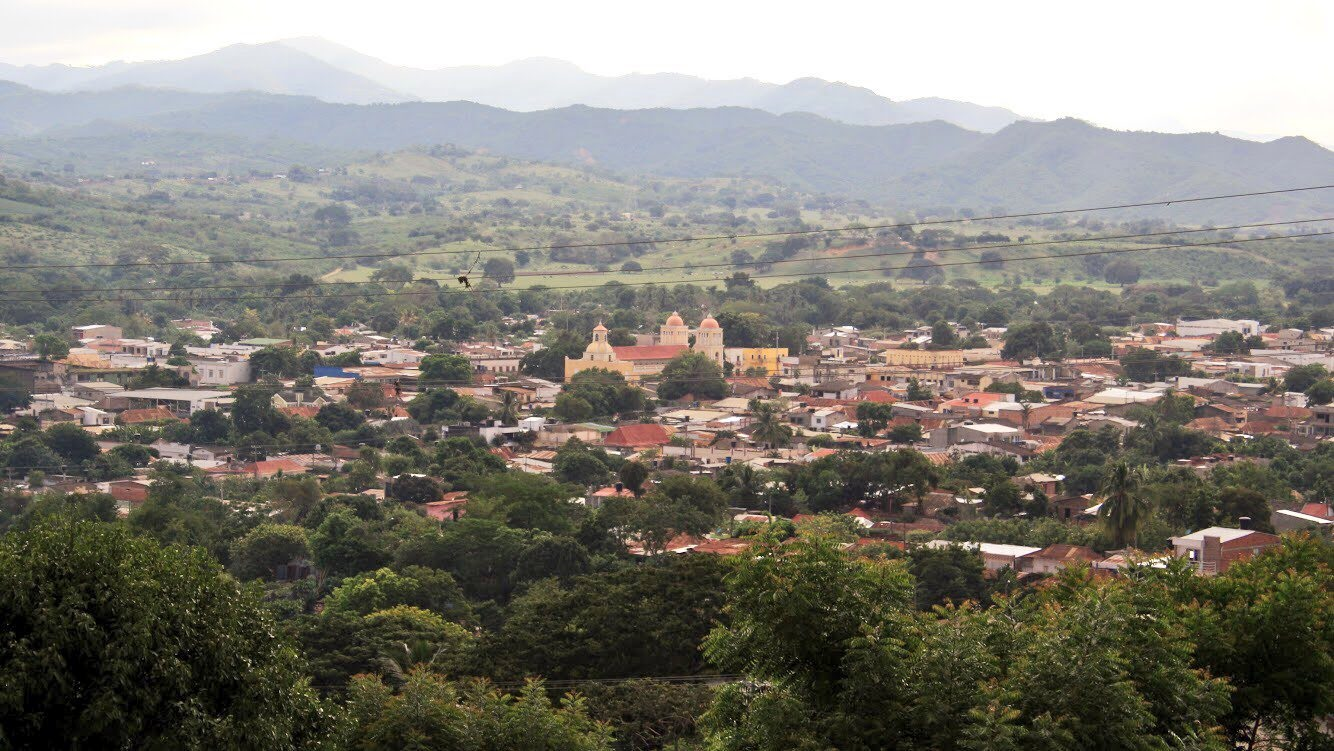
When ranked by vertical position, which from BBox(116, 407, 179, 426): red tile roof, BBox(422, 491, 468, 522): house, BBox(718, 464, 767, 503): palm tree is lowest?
BBox(116, 407, 179, 426): red tile roof

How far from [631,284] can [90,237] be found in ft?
91.9

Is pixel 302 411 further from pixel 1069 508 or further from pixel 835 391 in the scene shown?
pixel 1069 508

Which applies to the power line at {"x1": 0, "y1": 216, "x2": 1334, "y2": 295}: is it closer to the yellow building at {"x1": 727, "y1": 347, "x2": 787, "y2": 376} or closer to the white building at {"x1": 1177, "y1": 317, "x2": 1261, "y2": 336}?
the white building at {"x1": 1177, "y1": 317, "x2": 1261, "y2": 336}

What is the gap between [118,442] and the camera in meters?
36.4

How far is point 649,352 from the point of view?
52.0 m

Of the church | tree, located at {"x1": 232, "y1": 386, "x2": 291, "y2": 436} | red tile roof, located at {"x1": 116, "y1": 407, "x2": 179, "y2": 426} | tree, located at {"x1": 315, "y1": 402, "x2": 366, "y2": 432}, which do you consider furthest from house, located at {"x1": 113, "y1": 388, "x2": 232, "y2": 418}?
the church

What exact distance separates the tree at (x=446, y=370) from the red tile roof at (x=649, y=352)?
5.35 meters

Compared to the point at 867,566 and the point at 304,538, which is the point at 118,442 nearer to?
the point at 304,538

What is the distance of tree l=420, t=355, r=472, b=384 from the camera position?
46219 millimetres

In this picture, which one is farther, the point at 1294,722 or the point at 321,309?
the point at 321,309

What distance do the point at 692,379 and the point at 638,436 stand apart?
981 cm

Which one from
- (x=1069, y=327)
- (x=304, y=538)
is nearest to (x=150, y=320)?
(x=1069, y=327)

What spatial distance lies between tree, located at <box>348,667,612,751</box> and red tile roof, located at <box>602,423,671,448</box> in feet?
85.5

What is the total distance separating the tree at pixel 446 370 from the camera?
152 feet
